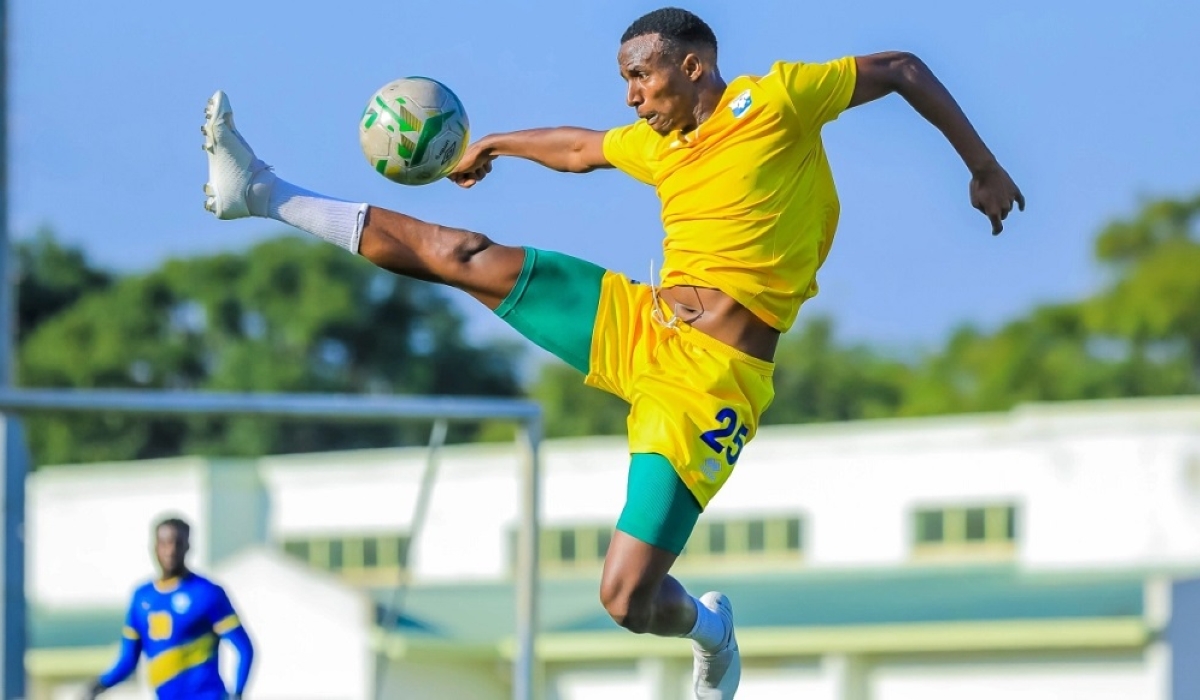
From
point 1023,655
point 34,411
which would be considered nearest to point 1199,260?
point 1023,655

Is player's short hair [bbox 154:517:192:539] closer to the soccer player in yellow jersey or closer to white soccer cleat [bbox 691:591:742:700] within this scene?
white soccer cleat [bbox 691:591:742:700]

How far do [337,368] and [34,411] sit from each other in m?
50.0

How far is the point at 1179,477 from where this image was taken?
32.9 meters

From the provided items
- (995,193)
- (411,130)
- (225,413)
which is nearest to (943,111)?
(995,193)

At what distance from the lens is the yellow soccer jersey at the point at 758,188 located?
739 cm

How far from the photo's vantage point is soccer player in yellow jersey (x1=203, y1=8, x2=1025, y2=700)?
7.39 m

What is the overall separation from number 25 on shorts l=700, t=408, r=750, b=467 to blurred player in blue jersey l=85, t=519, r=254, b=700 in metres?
5.55

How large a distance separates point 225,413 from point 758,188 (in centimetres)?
785

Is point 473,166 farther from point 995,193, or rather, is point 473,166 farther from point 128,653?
Result: point 128,653

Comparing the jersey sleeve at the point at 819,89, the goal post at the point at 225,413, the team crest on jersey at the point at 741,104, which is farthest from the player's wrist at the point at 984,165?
the goal post at the point at 225,413

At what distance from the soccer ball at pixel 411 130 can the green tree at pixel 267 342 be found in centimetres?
5308

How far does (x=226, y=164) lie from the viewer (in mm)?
7473

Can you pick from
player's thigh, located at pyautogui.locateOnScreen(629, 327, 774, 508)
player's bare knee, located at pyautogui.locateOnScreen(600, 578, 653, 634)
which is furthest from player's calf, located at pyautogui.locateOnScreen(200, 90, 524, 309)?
player's bare knee, located at pyautogui.locateOnScreen(600, 578, 653, 634)

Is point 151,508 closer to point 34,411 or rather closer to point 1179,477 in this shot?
point 1179,477
